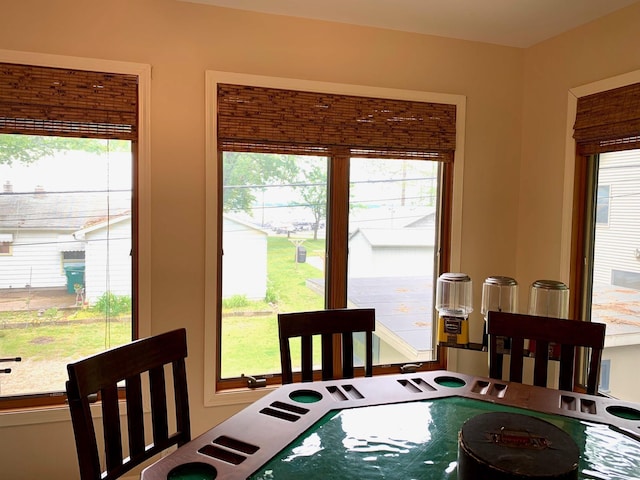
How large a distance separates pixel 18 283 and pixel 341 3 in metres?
2.29

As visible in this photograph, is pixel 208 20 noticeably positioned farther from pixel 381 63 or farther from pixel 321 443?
pixel 321 443

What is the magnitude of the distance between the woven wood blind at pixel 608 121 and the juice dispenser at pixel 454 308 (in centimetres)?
106

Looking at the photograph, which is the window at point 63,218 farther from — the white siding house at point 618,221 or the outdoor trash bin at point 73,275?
the white siding house at point 618,221

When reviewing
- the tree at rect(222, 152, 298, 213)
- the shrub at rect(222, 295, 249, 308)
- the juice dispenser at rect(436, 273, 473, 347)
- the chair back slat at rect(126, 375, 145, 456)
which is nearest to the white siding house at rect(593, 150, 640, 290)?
the juice dispenser at rect(436, 273, 473, 347)

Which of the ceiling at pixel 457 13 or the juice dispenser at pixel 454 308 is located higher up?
the ceiling at pixel 457 13

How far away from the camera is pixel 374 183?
3.24m

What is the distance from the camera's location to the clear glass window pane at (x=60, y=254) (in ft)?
8.54

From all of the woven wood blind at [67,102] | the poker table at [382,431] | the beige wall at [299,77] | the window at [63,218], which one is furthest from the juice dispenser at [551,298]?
the woven wood blind at [67,102]

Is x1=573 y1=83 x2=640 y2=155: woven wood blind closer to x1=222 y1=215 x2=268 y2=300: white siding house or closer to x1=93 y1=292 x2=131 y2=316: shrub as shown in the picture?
x1=222 y1=215 x2=268 y2=300: white siding house

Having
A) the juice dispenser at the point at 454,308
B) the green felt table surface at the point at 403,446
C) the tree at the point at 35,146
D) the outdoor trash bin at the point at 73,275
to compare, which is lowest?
the green felt table surface at the point at 403,446

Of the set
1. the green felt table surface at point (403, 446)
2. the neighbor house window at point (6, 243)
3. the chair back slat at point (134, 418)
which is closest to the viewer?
the green felt table surface at point (403, 446)

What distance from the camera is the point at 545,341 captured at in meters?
2.23

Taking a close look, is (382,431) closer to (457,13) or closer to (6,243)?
(6,243)

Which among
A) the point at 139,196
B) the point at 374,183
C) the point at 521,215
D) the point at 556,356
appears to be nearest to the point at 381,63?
the point at 374,183
